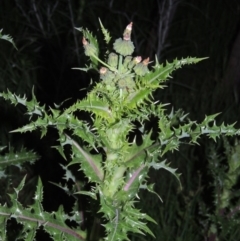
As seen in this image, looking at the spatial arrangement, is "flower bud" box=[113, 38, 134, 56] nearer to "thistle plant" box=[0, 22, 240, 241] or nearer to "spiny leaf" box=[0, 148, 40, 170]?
"thistle plant" box=[0, 22, 240, 241]

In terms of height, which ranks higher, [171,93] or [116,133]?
[171,93]

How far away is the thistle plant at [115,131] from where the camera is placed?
4.31 ft

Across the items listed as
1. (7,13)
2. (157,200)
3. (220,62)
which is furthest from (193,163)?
(7,13)

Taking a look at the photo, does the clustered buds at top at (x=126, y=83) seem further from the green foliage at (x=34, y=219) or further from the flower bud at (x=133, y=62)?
the green foliage at (x=34, y=219)

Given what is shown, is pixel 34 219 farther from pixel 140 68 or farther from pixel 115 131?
pixel 140 68

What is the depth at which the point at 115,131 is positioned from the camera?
4.65 ft

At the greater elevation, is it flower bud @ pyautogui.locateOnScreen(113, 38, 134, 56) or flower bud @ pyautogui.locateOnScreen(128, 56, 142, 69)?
flower bud @ pyautogui.locateOnScreen(113, 38, 134, 56)

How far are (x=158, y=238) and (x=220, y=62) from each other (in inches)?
75.9

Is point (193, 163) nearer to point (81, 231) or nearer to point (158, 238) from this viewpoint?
point (158, 238)

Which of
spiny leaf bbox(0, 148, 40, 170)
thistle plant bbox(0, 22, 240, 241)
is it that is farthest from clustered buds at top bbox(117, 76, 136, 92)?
spiny leaf bbox(0, 148, 40, 170)

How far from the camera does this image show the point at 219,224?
2.19 m

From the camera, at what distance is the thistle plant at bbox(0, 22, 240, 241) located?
131 cm

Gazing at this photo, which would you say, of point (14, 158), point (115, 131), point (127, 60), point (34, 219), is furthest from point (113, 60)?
point (14, 158)

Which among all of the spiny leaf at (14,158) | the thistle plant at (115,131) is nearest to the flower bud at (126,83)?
the thistle plant at (115,131)
